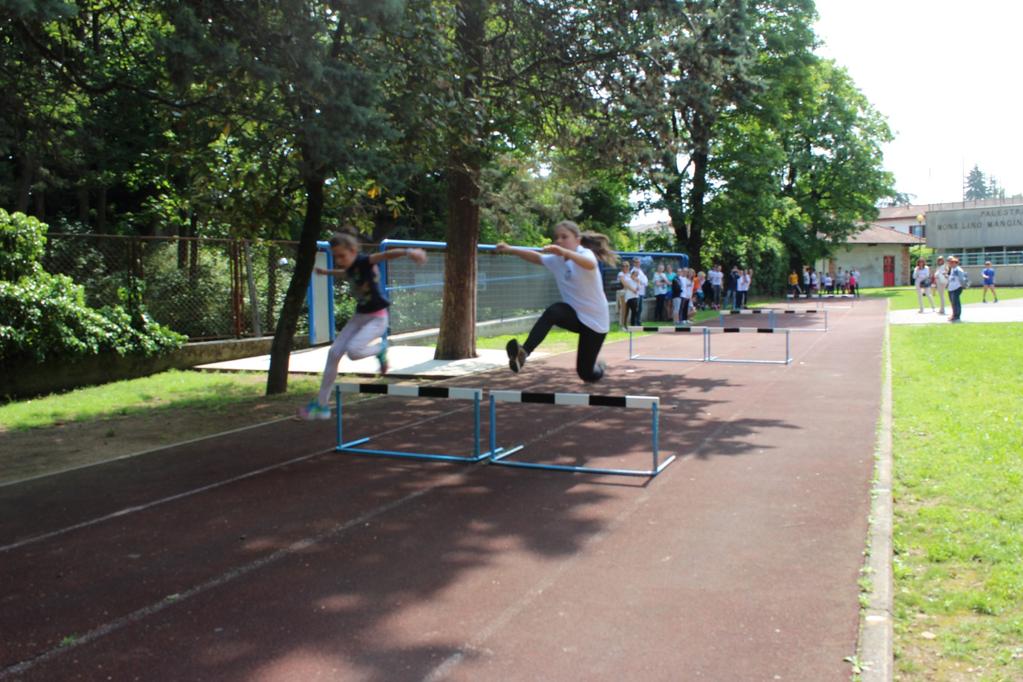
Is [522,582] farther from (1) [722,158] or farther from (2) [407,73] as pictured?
(1) [722,158]

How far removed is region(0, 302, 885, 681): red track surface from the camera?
14.4ft

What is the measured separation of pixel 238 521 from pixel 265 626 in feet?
7.26

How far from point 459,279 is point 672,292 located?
48.5 feet

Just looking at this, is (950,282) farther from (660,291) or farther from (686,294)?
(660,291)

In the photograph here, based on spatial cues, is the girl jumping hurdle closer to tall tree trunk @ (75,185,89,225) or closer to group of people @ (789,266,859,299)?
tall tree trunk @ (75,185,89,225)

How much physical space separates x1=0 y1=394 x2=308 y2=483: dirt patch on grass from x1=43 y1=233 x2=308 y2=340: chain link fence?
176 inches

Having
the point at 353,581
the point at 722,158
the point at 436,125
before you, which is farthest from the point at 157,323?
the point at 722,158

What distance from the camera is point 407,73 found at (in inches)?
437

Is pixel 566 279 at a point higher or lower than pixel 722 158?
lower

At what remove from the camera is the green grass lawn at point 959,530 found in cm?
436

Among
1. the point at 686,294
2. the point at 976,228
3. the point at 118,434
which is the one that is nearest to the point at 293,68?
the point at 118,434

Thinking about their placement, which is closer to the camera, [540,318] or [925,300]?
[540,318]

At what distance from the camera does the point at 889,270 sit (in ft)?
267

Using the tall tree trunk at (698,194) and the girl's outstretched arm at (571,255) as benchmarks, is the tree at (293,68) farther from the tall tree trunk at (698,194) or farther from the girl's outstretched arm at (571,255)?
the tall tree trunk at (698,194)
